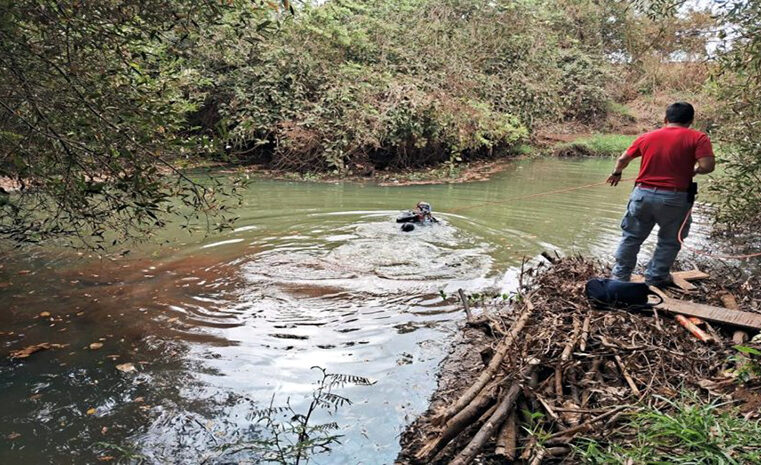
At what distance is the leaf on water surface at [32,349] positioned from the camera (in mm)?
4539

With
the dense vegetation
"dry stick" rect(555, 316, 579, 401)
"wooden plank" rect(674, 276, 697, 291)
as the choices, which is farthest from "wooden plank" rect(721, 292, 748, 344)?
the dense vegetation

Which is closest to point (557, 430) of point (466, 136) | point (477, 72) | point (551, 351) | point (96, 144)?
point (551, 351)

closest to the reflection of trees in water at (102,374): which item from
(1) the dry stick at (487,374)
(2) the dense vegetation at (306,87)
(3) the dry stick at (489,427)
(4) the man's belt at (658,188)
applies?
(2) the dense vegetation at (306,87)

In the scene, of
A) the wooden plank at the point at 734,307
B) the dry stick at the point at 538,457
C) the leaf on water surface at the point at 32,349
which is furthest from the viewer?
the leaf on water surface at the point at 32,349

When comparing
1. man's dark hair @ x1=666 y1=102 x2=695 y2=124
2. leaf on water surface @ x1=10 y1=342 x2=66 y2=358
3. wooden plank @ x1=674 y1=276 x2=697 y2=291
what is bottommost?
leaf on water surface @ x1=10 y1=342 x2=66 y2=358

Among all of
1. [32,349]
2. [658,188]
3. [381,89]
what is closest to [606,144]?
[381,89]

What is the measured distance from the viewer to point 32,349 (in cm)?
466

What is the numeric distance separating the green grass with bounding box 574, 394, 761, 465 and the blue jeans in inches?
87.8

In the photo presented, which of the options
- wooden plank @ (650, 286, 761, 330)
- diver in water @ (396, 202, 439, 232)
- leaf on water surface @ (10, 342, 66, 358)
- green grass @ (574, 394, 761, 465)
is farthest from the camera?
diver in water @ (396, 202, 439, 232)

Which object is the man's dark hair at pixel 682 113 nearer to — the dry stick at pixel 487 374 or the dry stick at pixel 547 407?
the dry stick at pixel 487 374

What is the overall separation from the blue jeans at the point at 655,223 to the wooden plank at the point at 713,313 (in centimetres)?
56

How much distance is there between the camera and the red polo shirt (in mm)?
4609

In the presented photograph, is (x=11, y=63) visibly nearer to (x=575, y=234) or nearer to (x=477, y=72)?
(x=575, y=234)

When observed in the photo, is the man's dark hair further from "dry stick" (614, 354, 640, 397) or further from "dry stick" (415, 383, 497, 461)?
"dry stick" (415, 383, 497, 461)
